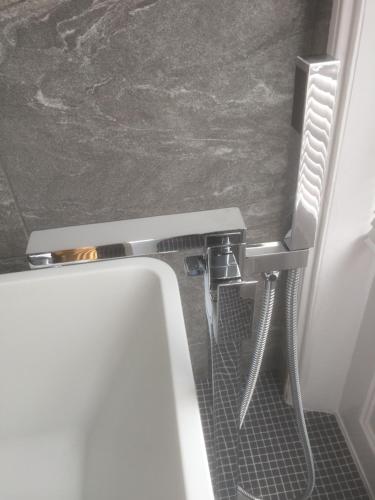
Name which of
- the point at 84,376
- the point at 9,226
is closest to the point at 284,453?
the point at 84,376

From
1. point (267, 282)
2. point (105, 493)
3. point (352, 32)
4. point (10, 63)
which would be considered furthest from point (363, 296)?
point (10, 63)

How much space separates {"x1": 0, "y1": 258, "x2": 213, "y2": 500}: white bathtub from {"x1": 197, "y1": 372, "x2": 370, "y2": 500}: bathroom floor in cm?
23

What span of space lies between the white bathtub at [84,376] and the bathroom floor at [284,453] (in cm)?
23

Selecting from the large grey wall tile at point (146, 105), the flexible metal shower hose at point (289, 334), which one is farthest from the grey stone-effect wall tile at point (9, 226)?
the flexible metal shower hose at point (289, 334)

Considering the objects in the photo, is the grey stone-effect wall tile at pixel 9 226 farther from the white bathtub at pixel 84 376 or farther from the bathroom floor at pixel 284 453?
the bathroom floor at pixel 284 453

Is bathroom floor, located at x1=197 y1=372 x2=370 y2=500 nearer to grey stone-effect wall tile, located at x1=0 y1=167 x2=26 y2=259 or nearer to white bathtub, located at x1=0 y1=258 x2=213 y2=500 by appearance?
white bathtub, located at x1=0 y1=258 x2=213 y2=500

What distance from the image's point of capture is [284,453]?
1.16 metres

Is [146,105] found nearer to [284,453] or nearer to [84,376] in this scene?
[84,376]

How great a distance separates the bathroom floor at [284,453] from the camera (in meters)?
1.09

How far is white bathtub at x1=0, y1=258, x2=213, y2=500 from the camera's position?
87cm

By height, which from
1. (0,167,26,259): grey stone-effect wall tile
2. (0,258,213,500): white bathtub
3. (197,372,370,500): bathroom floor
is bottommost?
(197,372,370,500): bathroom floor

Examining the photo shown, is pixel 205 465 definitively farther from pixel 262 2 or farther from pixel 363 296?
pixel 262 2

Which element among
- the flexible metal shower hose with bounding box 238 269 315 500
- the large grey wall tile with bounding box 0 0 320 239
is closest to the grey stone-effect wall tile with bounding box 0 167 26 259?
the large grey wall tile with bounding box 0 0 320 239

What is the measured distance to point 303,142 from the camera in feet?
1.83
